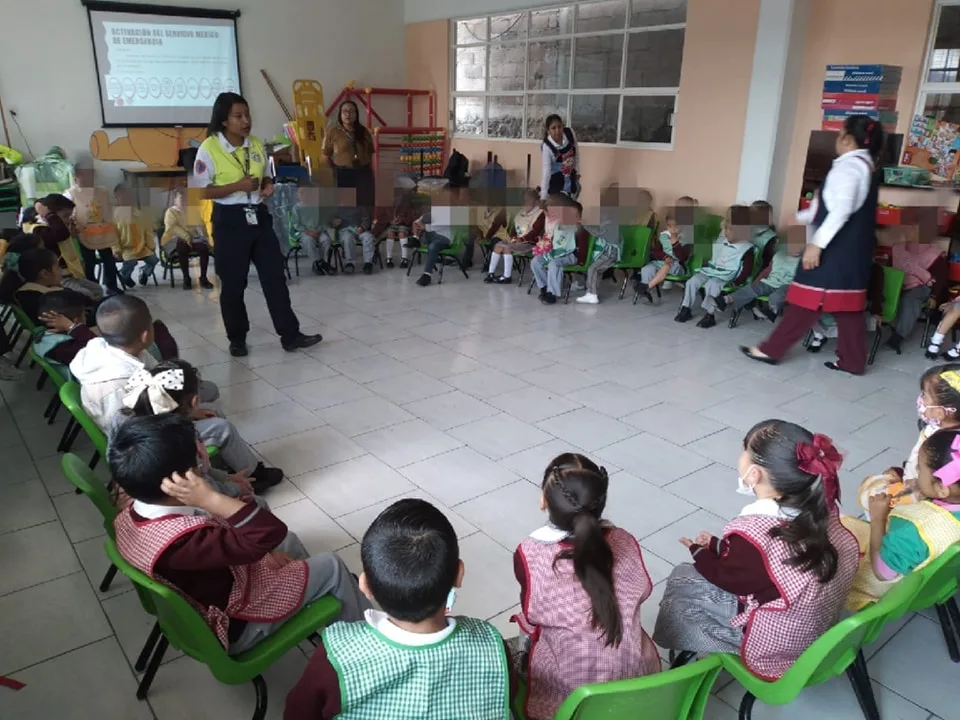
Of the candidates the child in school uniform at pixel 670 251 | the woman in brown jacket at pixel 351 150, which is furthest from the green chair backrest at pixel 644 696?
the woman in brown jacket at pixel 351 150

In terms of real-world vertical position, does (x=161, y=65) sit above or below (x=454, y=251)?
above

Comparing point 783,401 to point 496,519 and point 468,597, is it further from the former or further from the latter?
point 468,597

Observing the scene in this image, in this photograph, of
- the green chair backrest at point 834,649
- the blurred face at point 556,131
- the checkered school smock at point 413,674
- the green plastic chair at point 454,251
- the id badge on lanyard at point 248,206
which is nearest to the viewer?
the checkered school smock at point 413,674

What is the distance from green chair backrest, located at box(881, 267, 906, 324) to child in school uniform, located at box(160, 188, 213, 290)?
5391 mm

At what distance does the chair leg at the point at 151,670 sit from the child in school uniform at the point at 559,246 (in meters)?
4.53

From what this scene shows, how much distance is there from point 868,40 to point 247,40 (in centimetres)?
693

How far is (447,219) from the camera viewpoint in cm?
691

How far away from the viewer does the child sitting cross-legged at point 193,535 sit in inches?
62.9

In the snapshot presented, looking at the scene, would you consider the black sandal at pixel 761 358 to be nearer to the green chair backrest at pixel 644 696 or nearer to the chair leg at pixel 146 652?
the green chair backrest at pixel 644 696

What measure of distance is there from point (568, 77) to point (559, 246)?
9.82 ft

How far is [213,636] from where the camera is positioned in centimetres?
161

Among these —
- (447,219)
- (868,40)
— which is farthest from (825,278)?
(447,219)

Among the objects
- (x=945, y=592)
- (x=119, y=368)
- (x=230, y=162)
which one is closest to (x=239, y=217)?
(x=230, y=162)

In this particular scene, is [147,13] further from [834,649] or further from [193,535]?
[834,649]
